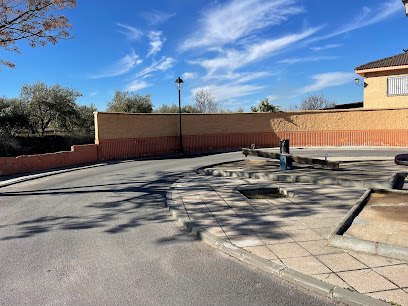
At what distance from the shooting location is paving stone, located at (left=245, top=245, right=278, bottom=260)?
12.5ft

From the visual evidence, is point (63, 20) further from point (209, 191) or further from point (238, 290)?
point (238, 290)

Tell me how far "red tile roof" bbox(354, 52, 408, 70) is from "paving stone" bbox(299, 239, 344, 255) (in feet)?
75.9

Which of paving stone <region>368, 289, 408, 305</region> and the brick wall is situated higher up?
the brick wall

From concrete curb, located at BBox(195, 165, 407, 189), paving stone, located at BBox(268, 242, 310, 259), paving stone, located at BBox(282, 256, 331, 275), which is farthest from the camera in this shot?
concrete curb, located at BBox(195, 165, 407, 189)

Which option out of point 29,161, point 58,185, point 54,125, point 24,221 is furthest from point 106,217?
point 54,125

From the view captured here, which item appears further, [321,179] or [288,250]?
[321,179]

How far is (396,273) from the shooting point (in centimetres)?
322

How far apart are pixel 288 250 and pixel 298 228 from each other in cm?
89

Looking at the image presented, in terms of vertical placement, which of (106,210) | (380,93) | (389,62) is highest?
(389,62)

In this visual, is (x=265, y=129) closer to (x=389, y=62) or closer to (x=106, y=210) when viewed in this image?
(x=389, y=62)

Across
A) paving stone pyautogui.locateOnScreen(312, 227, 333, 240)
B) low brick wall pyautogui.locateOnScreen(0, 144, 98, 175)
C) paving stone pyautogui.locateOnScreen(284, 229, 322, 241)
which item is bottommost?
paving stone pyautogui.locateOnScreen(284, 229, 322, 241)

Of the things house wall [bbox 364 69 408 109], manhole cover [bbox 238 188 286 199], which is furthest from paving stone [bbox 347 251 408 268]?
house wall [bbox 364 69 408 109]

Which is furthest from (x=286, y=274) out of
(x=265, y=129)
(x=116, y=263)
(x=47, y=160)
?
(x=265, y=129)

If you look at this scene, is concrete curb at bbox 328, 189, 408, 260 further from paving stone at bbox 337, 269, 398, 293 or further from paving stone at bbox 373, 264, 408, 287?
paving stone at bbox 337, 269, 398, 293
